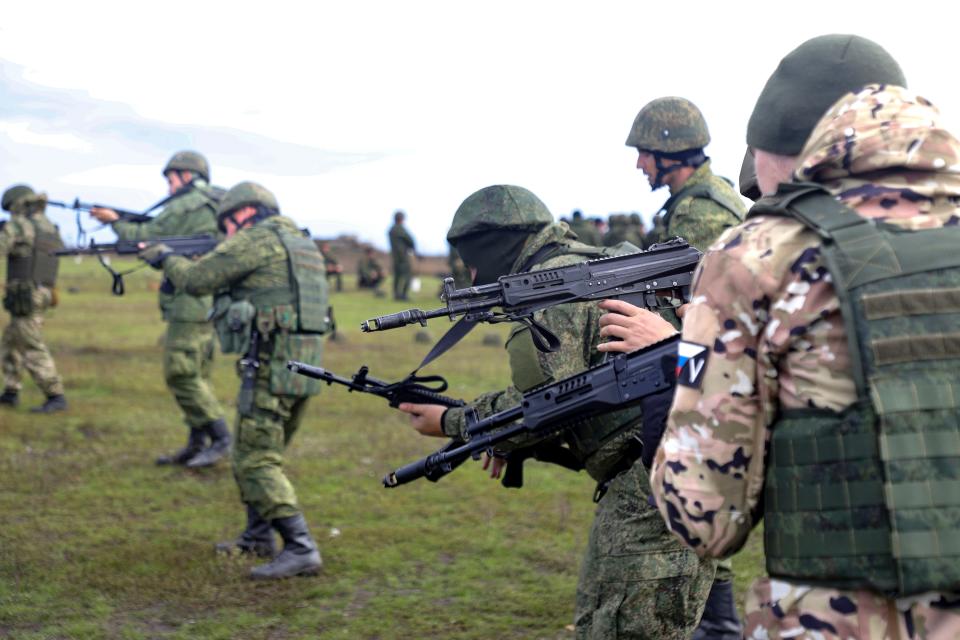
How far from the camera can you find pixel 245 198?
23.1 ft

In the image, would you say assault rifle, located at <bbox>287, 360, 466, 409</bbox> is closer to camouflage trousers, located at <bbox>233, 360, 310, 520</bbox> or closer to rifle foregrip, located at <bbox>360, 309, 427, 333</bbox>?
rifle foregrip, located at <bbox>360, 309, 427, 333</bbox>

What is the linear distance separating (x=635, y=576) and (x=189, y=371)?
6.27 m

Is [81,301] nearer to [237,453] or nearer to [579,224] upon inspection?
[579,224]

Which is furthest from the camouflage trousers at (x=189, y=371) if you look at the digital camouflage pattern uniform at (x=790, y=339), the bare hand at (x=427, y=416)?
the digital camouflage pattern uniform at (x=790, y=339)

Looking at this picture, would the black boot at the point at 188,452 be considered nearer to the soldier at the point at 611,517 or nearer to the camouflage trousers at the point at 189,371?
the camouflage trousers at the point at 189,371

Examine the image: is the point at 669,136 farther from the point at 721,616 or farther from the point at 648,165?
the point at 721,616

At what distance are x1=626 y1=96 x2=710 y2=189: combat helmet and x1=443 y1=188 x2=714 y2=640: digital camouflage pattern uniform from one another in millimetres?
2466

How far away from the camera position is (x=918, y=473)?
1958mm

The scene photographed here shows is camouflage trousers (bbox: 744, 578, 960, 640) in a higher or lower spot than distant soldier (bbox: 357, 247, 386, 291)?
lower

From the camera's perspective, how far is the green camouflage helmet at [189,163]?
10.3 metres

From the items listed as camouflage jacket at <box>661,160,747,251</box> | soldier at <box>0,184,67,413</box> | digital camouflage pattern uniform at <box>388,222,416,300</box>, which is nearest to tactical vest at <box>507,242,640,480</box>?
camouflage jacket at <box>661,160,747,251</box>

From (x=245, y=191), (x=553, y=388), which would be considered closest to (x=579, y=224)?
(x=245, y=191)

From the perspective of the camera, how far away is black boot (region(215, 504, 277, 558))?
680cm

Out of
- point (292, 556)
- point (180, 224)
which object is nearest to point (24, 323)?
point (180, 224)
